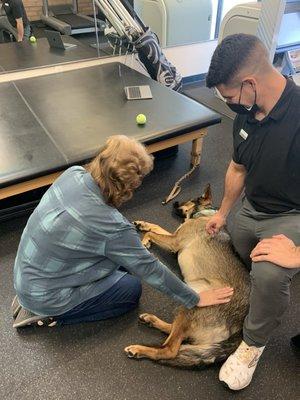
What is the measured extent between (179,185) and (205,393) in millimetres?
1610

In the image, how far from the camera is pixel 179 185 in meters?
2.79

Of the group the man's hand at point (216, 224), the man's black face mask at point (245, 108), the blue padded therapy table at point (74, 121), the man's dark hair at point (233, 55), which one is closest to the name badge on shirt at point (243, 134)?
the man's black face mask at point (245, 108)

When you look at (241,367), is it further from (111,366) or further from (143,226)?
(143,226)

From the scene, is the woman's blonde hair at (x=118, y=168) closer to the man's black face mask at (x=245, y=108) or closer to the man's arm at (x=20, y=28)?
the man's black face mask at (x=245, y=108)

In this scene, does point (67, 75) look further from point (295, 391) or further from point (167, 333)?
point (295, 391)

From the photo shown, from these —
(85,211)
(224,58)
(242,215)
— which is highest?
(224,58)

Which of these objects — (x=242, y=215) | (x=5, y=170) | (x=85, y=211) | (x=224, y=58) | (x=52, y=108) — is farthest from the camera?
(x=52, y=108)

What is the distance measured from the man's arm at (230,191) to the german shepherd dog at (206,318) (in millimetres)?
63

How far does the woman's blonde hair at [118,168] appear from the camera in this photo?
1224 mm

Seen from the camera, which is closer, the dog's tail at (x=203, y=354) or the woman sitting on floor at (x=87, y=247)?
the woman sitting on floor at (x=87, y=247)

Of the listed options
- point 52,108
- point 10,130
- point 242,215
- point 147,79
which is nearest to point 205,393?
point 242,215

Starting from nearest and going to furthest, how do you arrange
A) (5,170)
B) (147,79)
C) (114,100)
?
(5,170), (114,100), (147,79)

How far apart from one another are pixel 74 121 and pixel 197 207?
1.15m

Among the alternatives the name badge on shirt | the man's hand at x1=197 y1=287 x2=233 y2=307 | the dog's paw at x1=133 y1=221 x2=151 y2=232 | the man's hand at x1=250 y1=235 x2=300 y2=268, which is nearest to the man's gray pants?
the man's hand at x1=250 y1=235 x2=300 y2=268
